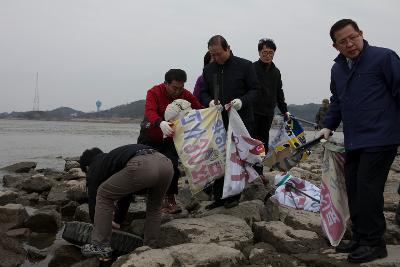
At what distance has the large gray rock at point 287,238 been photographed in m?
4.21

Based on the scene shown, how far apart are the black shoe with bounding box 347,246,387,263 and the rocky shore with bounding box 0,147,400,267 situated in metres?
0.05

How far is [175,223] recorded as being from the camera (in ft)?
15.2

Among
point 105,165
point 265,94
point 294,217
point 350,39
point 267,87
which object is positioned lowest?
point 294,217

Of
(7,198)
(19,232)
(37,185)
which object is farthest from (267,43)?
(37,185)

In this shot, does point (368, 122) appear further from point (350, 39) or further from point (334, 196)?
point (334, 196)

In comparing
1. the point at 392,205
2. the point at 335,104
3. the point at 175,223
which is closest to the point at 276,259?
the point at 175,223

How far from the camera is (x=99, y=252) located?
408 centimetres

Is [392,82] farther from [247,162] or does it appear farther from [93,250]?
[93,250]

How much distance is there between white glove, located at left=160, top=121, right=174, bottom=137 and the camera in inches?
191

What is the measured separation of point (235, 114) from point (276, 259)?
6.16ft

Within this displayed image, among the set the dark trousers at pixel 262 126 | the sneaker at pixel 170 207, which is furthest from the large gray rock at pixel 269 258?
the dark trousers at pixel 262 126

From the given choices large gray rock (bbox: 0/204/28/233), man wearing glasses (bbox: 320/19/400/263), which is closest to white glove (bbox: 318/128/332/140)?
man wearing glasses (bbox: 320/19/400/263)

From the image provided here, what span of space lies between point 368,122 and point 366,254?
3.45ft

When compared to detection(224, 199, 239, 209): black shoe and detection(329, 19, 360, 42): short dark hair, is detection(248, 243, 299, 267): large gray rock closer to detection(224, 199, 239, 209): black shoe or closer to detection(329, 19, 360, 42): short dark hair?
detection(224, 199, 239, 209): black shoe
